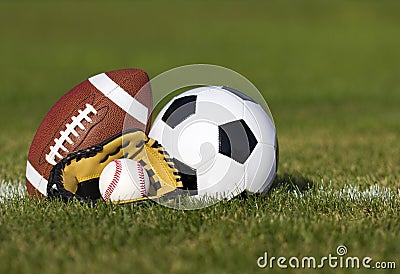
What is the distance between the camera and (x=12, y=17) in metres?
30.8

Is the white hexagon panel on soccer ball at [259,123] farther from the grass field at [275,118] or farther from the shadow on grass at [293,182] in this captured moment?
the shadow on grass at [293,182]

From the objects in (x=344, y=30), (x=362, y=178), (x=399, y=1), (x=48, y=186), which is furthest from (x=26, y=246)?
(x=399, y=1)

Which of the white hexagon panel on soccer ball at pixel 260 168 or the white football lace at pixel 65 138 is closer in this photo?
the white hexagon panel on soccer ball at pixel 260 168

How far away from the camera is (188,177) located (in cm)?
431

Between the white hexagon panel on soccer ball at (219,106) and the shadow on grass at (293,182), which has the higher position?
the white hexagon panel on soccer ball at (219,106)

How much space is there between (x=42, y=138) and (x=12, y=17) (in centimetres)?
2833

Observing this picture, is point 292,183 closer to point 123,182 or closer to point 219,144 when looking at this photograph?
point 219,144

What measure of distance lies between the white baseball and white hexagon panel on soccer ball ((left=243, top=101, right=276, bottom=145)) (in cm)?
87

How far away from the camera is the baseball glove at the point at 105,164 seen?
4332 mm

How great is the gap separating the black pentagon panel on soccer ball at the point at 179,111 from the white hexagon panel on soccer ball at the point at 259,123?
0.41m

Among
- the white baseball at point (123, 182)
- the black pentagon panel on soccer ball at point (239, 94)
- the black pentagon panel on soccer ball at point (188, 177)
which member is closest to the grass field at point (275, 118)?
the white baseball at point (123, 182)

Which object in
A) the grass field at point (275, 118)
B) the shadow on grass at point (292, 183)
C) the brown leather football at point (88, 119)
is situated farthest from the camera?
the shadow on grass at point (292, 183)

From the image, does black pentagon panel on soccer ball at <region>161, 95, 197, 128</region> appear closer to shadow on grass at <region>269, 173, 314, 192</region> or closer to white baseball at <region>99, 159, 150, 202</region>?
white baseball at <region>99, 159, 150, 202</region>

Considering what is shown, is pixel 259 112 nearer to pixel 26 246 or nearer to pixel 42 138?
pixel 42 138
